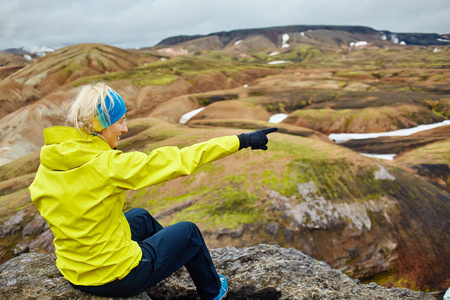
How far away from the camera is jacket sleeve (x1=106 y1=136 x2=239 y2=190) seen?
348cm

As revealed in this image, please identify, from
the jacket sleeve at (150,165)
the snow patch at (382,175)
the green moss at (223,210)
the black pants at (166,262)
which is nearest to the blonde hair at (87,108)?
the jacket sleeve at (150,165)

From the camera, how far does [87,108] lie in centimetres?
374

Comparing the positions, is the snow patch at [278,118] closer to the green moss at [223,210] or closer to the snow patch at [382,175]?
the snow patch at [382,175]

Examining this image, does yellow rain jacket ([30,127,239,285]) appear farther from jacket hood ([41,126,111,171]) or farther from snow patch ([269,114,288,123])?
snow patch ([269,114,288,123])

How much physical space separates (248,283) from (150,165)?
12.1 ft

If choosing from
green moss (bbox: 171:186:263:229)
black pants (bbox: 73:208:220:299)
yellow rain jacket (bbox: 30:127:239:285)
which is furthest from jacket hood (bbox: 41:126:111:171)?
green moss (bbox: 171:186:263:229)

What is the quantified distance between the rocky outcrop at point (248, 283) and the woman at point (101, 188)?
92 cm

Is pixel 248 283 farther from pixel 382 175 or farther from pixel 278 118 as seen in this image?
pixel 278 118

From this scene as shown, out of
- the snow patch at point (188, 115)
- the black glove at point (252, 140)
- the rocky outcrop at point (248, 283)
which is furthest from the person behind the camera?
the snow patch at point (188, 115)

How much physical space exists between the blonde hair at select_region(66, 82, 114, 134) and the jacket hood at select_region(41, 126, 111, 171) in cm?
15

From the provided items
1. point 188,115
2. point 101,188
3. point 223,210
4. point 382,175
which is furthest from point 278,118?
point 101,188

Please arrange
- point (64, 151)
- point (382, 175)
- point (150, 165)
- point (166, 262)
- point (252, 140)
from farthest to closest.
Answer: point (382, 175) < point (252, 140) < point (166, 262) < point (150, 165) < point (64, 151)

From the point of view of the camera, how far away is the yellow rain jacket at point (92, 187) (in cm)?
348

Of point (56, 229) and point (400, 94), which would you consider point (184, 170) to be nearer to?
point (56, 229)
